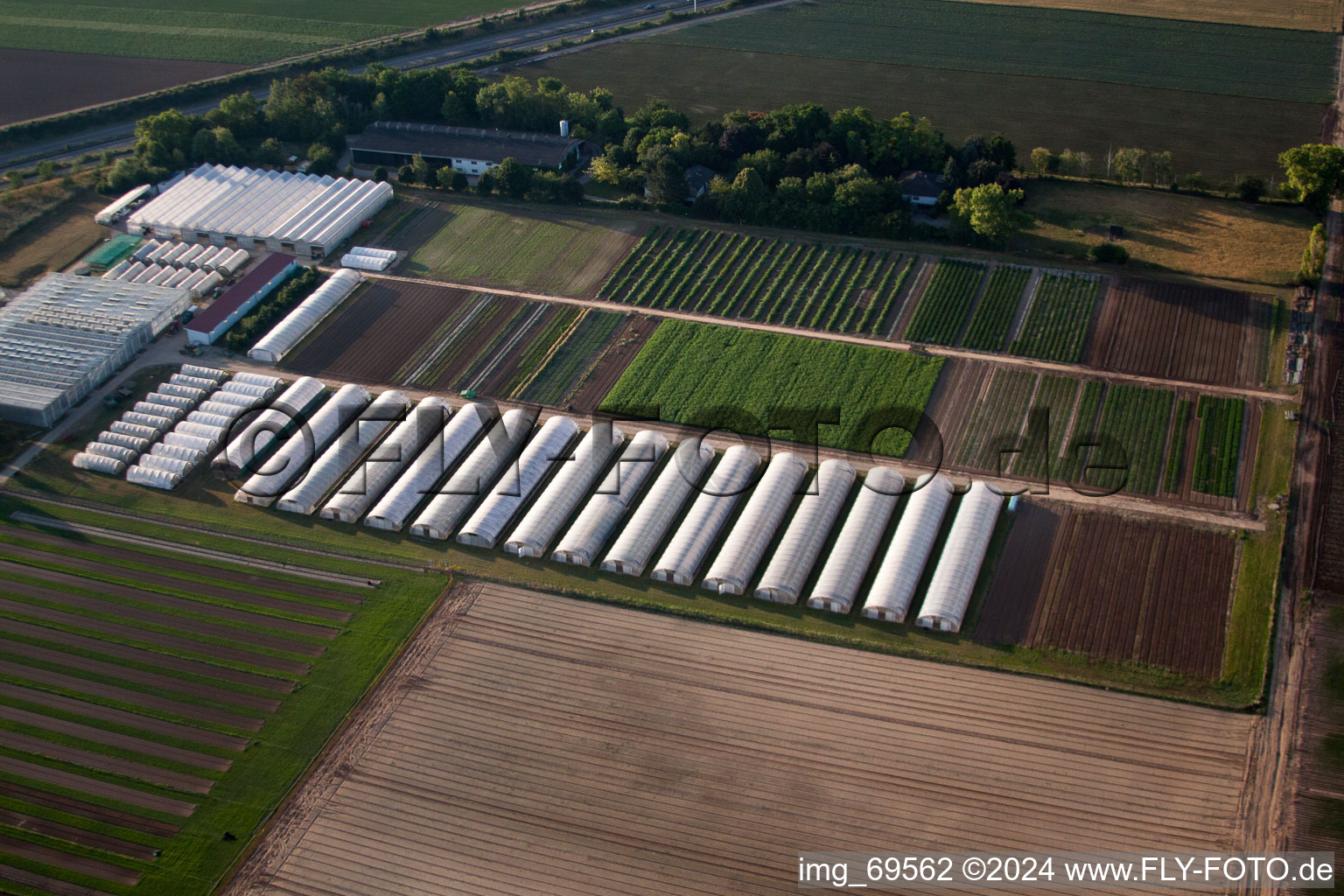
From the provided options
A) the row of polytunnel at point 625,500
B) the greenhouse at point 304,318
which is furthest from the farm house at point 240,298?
the row of polytunnel at point 625,500

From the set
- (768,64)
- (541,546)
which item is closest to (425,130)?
(768,64)

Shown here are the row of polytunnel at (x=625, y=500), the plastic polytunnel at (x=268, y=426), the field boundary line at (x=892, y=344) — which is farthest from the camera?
the field boundary line at (x=892, y=344)

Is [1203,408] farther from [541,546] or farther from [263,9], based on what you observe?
[263,9]

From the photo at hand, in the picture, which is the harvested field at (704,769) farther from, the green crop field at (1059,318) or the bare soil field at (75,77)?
the bare soil field at (75,77)

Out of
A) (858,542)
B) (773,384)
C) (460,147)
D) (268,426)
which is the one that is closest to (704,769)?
(858,542)

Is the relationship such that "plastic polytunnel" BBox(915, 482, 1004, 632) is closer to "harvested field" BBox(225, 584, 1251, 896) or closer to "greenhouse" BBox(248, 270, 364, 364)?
"harvested field" BBox(225, 584, 1251, 896)

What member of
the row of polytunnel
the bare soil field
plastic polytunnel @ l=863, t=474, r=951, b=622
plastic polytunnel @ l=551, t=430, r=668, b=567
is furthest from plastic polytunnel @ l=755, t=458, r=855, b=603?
the bare soil field
